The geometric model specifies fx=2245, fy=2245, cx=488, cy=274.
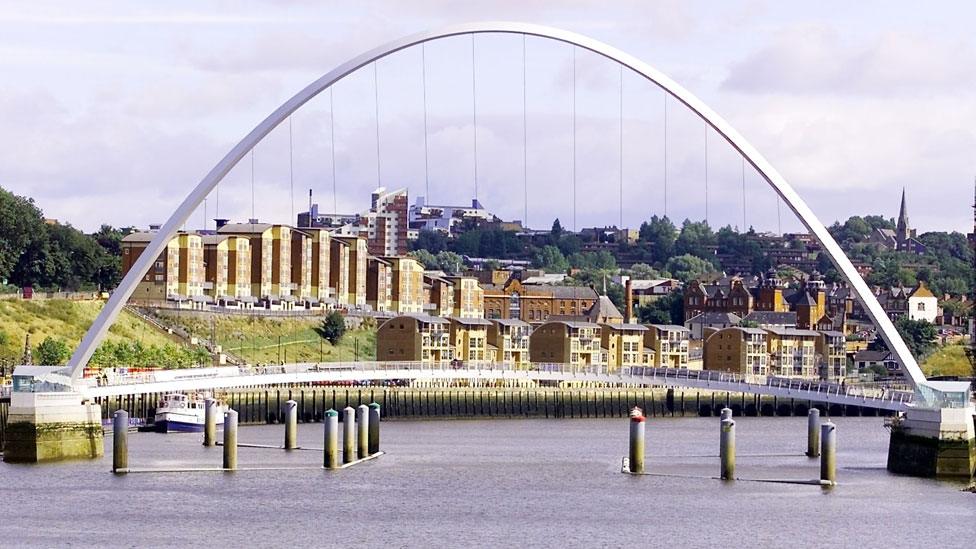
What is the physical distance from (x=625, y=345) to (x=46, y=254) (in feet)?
155

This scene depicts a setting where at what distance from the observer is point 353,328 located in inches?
7096

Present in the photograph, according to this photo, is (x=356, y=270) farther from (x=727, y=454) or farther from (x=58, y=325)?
(x=727, y=454)

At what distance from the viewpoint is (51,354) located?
11825cm

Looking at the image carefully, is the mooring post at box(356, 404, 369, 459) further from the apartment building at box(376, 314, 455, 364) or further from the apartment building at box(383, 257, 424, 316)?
the apartment building at box(383, 257, 424, 316)

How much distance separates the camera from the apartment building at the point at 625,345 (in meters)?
178

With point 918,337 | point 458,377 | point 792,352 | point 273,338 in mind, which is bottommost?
point 458,377

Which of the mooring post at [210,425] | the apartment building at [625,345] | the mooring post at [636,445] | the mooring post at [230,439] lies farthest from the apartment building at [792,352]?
the mooring post at [230,439]

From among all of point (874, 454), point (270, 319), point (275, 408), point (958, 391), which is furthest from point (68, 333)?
point (958, 391)

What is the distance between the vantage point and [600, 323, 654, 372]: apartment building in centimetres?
17750

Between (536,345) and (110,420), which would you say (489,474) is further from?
(536,345)

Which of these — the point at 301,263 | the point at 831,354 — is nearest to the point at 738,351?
the point at 831,354

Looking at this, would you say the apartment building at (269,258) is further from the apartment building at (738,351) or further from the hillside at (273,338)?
the apartment building at (738,351)

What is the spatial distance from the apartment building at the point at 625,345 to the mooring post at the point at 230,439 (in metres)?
104

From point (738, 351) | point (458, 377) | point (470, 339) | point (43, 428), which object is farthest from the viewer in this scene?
point (738, 351)
